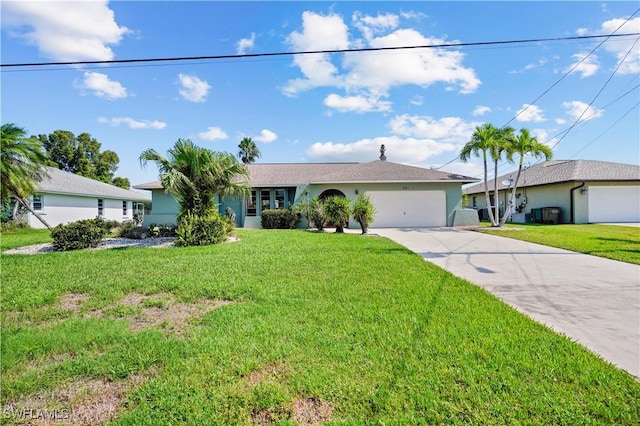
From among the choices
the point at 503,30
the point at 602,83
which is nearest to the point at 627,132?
the point at 602,83

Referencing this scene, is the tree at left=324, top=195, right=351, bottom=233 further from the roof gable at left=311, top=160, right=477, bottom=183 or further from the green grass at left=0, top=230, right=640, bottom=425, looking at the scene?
the green grass at left=0, top=230, right=640, bottom=425

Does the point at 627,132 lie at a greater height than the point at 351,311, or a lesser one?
greater

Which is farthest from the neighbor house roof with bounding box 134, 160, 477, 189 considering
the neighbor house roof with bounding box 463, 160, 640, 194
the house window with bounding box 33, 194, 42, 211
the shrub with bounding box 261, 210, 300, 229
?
the neighbor house roof with bounding box 463, 160, 640, 194

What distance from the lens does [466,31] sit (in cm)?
879

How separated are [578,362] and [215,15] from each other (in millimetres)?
10873

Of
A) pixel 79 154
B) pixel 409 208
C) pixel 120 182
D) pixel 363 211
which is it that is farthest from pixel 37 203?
pixel 409 208

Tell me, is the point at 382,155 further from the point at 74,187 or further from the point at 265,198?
the point at 74,187

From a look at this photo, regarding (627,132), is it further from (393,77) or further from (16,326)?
(16,326)

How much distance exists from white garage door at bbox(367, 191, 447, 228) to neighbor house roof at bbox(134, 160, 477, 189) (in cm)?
102

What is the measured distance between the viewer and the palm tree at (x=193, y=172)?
38.7ft

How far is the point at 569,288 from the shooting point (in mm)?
5348

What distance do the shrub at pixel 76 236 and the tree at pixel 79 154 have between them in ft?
110

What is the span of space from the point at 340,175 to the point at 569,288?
48.5 ft

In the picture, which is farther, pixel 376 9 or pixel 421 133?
pixel 421 133
